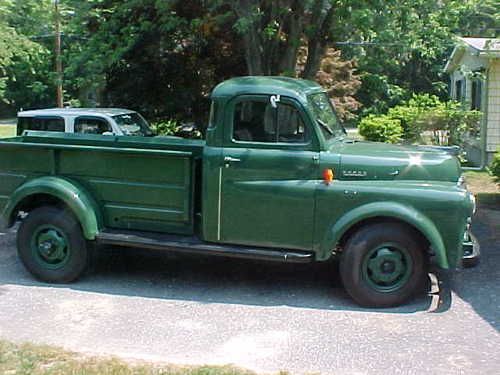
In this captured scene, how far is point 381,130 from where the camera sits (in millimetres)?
16406

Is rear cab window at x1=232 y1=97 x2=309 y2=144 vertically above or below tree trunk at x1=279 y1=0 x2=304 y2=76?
below

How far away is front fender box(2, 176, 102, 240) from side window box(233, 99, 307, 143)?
1.65 m

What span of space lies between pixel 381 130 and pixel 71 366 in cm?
1265

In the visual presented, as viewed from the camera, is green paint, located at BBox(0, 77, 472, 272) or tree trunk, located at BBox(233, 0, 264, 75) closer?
green paint, located at BBox(0, 77, 472, 272)

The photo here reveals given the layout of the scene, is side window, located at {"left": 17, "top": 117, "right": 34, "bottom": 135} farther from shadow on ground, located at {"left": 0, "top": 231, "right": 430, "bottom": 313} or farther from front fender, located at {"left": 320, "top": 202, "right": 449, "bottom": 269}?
front fender, located at {"left": 320, "top": 202, "right": 449, "bottom": 269}

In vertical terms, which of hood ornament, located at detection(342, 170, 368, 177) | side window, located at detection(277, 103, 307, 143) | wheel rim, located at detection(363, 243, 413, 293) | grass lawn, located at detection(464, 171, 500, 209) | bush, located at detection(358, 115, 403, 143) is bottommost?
grass lawn, located at detection(464, 171, 500, 209)

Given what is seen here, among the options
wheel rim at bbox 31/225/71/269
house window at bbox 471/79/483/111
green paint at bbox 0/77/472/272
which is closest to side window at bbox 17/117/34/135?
green paint at bbox 0/77/472/272

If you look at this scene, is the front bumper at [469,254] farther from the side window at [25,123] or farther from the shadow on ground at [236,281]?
the side window at [25,123]

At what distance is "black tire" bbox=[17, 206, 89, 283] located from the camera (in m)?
6.98

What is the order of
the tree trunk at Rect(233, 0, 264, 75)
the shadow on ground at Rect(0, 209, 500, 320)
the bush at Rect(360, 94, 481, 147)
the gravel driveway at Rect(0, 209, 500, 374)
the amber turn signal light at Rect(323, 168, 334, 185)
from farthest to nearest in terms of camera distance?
1. the bush at Rect(360, 94, 481, 147)
2. the tree trunk at Rect(233, 0, 264, 75)
3. the shadow on ground at Rect(0, 209, 500, 320)
4. the amber turn signal light at Rect(323, 168, 334, 185)
5. the gravel driveway at Rect(0, 209, 500, 374)

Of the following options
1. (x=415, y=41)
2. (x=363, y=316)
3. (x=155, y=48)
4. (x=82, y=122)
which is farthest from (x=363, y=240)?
(x=155, y=48)

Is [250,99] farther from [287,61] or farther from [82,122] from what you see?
[82,122]

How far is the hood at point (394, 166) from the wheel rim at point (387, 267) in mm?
669

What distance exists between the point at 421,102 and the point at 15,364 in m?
15.1
